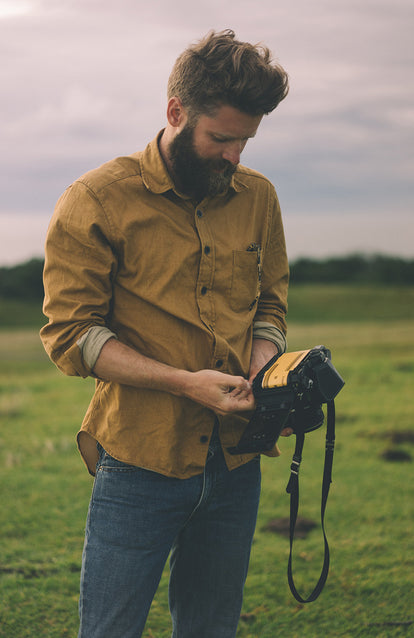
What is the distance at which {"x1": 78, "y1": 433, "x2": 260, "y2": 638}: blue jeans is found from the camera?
6.23 feet

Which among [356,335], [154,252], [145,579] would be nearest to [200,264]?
[154,252]

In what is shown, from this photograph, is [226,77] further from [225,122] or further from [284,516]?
[284,516]

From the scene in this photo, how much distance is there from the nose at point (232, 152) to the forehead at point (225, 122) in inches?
1.0

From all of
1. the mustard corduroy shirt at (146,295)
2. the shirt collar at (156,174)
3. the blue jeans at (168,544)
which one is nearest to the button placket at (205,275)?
the mustard corduroy shirt at (146,295)

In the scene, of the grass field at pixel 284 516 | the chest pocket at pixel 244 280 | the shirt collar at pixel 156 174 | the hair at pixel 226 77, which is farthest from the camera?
the grass field at pixel 284 516

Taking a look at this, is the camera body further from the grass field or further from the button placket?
the grass field

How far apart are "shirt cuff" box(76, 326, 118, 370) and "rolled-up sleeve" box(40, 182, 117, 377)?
0.05ft

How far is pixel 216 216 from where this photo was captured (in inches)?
81.9

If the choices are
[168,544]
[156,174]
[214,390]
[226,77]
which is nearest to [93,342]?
[214,390]

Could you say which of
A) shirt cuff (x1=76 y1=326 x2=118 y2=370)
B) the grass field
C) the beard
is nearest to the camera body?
shirt cuff (x1=76 y1=326 x2=118 y2=370)

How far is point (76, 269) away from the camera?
6.10ft

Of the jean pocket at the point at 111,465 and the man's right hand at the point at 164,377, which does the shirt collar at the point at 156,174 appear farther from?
the jean pocket at the point at 111,465

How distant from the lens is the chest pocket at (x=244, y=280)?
2092mm

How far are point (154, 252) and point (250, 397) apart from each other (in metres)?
0.52
